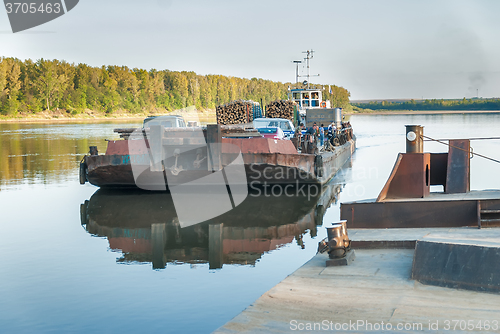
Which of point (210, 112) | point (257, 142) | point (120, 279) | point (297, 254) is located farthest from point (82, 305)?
point (210, 112)

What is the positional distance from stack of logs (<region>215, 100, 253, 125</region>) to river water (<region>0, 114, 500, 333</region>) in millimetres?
A: 13073

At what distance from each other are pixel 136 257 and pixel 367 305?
590 centimetres

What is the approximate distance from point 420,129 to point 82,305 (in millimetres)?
7556

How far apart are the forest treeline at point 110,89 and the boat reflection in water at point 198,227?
2735 inches

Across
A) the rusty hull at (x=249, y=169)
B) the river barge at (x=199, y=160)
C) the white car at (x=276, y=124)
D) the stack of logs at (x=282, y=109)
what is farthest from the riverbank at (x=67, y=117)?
the river barge at (x=199, y=160)

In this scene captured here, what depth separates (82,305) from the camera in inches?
301

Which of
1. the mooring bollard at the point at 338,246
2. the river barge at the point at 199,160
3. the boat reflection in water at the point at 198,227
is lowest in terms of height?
the boat reflection in water at the point at 198,227

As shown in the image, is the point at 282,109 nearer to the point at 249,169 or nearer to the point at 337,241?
the point at 249,169

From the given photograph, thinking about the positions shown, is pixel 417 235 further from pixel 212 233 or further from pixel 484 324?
pixel 212 233

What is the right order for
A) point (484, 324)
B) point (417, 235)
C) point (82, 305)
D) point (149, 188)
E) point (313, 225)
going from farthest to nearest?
point (149, 188), point (313, 225), point (417, 235), point (82, 305), point (484, 324)

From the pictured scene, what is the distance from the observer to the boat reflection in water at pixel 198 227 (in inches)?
423

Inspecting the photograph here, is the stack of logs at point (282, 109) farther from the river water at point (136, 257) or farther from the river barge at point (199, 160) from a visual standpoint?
the river barge at point (199, 160)

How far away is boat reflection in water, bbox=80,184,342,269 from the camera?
35.2 ft

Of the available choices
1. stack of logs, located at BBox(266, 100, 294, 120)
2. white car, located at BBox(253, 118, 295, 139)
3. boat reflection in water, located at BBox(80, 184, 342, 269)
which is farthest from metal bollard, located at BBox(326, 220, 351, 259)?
stack of logs, located at BBox(266, 100, 294, 120)
